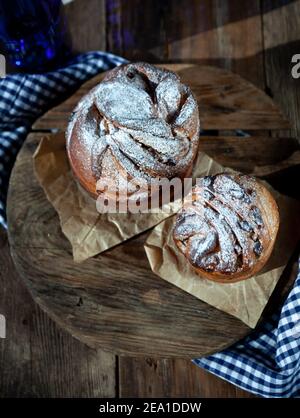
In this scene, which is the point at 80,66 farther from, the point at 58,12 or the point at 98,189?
the point at 98,189

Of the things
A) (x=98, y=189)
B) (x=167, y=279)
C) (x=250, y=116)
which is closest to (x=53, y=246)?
(x=98, y=189)

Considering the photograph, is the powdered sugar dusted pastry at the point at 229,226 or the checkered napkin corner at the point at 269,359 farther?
the checkered napkin corner at the point at 269,359

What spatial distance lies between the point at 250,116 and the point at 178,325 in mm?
723

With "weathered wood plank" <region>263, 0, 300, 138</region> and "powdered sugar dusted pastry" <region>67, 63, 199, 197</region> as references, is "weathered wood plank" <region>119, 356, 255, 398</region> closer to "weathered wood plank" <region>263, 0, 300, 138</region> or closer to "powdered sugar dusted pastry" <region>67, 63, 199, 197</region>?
"powdered sugar dusted pastry" <region>67, 63, 199, 197</region>

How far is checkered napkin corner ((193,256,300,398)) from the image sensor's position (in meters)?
1.73

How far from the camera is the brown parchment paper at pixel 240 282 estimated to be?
1.69 metres

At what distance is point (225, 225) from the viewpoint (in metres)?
1.58

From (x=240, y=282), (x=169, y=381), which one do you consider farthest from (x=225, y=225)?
(x=169, y=381)

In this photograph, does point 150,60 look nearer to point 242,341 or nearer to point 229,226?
point 229,226

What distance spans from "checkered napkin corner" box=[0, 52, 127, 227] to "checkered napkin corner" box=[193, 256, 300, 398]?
2.90ft

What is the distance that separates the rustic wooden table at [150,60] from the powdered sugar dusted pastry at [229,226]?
0.53 m

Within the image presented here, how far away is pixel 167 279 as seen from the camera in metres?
1.73

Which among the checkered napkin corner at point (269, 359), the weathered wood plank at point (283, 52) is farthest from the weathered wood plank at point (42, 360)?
the weathered wood plank at point (283, 52)

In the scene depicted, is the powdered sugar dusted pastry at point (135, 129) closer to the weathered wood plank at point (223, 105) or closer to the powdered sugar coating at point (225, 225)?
the powdered sugar coating at point (225, 225)
